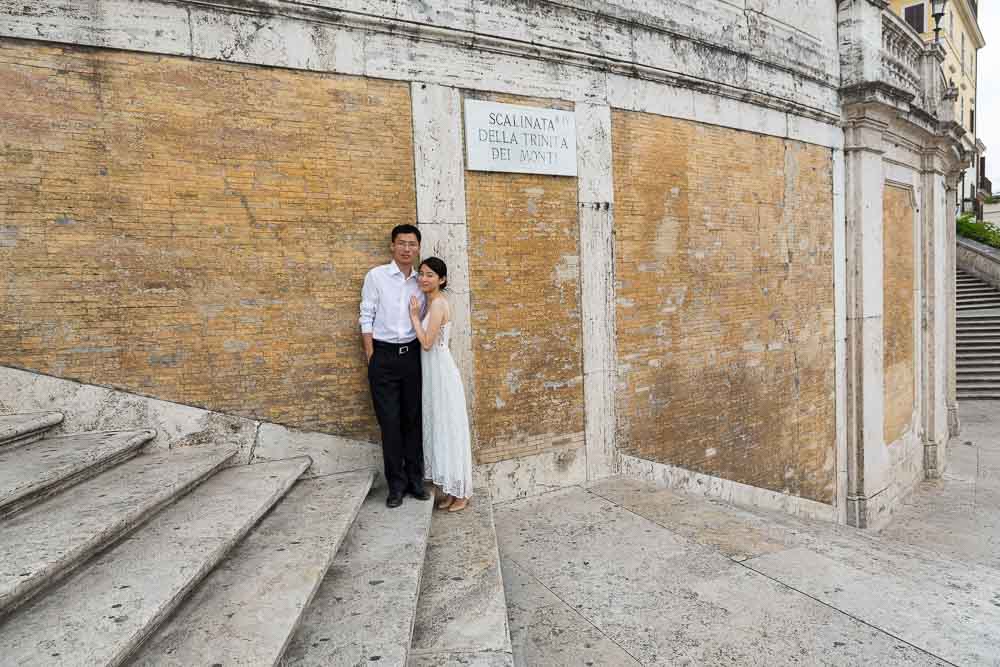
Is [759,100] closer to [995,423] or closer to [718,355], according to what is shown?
[718,355]

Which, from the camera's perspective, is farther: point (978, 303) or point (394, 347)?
point (978, 303)

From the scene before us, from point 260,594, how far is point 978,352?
1834cm

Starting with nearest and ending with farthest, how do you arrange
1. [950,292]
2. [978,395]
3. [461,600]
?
[461,600]
[950,292]
[978,395]

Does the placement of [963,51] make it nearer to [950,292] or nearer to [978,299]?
[978,299]

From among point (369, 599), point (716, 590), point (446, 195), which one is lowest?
point (716, 590)

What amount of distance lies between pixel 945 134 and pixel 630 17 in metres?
8.04

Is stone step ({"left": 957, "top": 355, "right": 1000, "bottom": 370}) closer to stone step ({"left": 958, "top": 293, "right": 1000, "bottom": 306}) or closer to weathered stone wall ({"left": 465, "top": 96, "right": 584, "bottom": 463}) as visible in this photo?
stone step ({"left": 958, "top": 293, "right": 1000, "bottom": 306})

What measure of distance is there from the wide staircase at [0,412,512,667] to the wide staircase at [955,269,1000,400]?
15.7m

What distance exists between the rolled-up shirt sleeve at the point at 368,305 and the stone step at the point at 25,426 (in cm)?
204

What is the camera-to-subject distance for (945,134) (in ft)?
34.8

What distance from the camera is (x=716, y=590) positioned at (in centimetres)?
368

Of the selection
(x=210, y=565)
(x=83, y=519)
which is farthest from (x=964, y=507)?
(x=83, y=519)

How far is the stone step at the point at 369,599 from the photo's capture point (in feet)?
8.30

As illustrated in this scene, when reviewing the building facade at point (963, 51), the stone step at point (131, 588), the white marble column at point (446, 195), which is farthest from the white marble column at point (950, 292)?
the building facade at point (963, 51)
